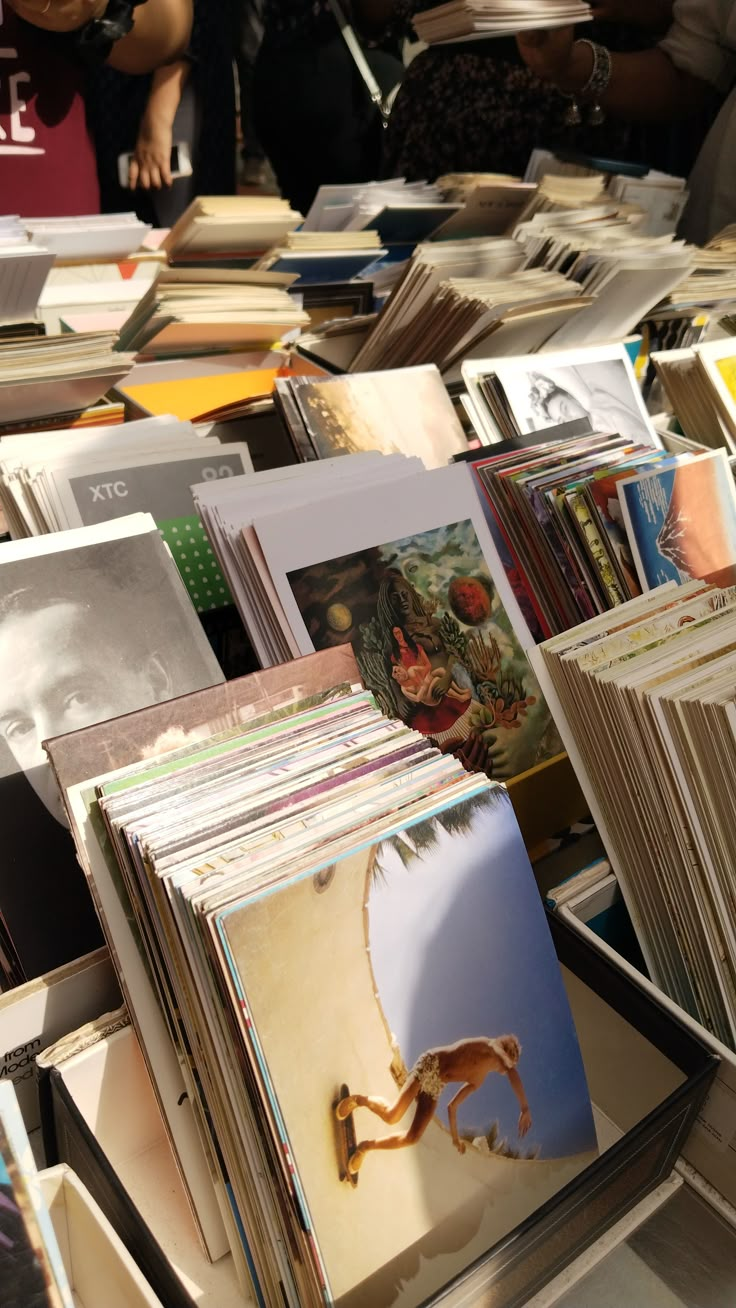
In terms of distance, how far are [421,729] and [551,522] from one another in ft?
1.28

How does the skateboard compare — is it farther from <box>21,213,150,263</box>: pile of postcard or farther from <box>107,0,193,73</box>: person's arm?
<box>107,0,193,73</box>: person's arm

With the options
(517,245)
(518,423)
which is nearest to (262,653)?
(518,423)

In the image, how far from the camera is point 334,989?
0.72m

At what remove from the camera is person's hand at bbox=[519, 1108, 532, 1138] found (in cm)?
80

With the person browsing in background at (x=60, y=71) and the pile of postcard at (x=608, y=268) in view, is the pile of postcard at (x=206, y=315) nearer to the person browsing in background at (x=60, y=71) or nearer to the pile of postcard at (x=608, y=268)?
the pile of postcard at (x=608, y=268)

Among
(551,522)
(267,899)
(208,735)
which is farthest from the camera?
(551,522)

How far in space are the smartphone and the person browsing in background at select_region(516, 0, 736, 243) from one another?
4.04ft

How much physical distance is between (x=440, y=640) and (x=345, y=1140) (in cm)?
62

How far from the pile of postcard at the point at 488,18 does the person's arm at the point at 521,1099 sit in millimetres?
2550

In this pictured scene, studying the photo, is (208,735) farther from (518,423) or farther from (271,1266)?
(518,423)

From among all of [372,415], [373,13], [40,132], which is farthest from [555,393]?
[373,13]

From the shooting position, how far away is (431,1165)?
76cm

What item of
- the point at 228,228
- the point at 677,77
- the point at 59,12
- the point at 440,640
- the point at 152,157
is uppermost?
the point at 59,12

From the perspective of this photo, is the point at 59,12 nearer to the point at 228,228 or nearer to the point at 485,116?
the point at 228,228
